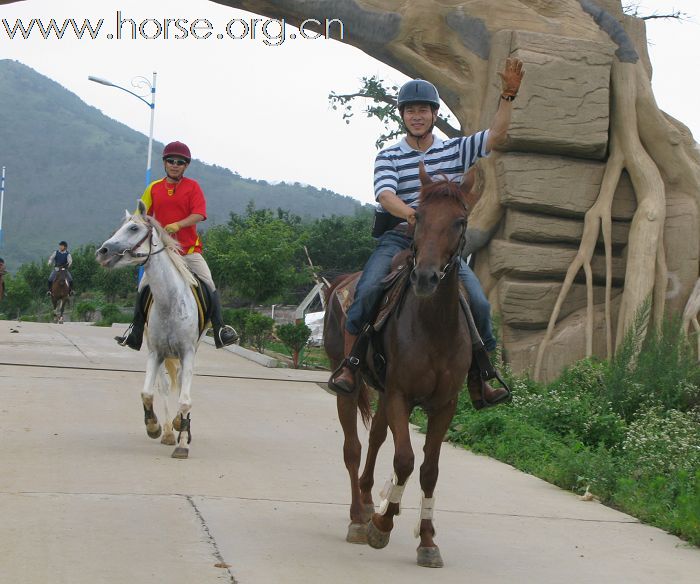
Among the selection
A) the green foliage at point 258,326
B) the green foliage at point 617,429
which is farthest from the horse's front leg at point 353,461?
the green foliage at point 258,326

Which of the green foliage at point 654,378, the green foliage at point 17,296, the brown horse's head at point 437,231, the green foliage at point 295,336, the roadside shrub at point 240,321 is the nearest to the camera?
the brown horse's head at point 437,231

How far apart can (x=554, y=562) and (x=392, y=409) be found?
127cm

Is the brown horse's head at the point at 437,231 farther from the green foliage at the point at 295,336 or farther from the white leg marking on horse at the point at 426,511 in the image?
the green foliage at the point at 295,336

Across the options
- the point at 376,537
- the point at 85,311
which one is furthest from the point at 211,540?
the point at 85,311

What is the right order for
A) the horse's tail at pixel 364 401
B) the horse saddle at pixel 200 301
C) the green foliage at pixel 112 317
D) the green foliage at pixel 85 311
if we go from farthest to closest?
the green foliage at pixel 85 311 → the green foliage at pixel 112 317 → the horse saddle at pixel 200 301 → the horse's tail at pixel 364 401

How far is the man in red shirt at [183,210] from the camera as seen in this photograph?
10.1m

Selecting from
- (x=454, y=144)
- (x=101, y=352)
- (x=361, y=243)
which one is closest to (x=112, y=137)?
(x=361, y=243)

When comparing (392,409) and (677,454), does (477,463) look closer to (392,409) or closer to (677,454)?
(677,454)

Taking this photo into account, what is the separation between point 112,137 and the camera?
190m

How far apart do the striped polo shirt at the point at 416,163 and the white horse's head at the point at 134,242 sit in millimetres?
3160

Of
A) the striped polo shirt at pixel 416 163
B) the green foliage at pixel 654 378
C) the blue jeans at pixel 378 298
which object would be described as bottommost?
the green foliage at pixel 654 378

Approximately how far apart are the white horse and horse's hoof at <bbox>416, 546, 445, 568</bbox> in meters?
3.92

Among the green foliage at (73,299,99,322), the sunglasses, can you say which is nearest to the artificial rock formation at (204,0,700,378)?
the sunglasses

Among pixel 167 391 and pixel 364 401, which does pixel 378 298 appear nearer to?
pixel 364 401
